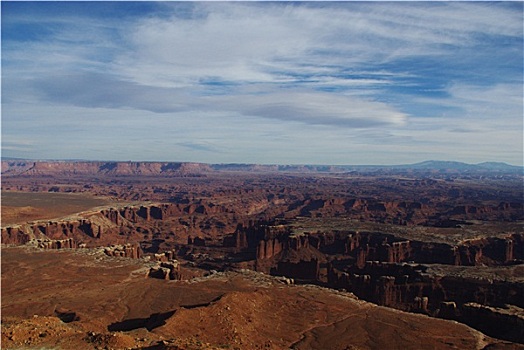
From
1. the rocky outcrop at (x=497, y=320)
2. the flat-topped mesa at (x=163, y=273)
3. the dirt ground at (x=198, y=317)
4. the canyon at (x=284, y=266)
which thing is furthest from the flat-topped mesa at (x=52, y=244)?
the rocky outcrop at (x=497, y=320)

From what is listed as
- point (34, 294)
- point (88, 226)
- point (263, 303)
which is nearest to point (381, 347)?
point (263, 303)

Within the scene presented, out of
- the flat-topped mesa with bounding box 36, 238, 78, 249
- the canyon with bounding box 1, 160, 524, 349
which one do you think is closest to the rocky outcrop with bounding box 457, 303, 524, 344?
the canyon with bounding box 1, 160, 524, 349

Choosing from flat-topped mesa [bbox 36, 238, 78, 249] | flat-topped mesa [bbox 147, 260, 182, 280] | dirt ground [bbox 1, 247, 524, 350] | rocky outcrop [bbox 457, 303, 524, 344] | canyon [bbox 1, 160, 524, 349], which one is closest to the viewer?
dirt ground [bbox 1, 247, 524, 350]

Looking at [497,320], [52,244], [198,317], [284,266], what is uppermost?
[198,317]

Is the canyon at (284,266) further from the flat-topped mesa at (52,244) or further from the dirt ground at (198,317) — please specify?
the flat-topped mesa at (52,244)

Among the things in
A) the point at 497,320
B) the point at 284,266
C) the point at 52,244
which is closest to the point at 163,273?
the point at 284,266

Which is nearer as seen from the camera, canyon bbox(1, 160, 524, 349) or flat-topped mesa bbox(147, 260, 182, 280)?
canyon bbox(1, 160, 524, 349)

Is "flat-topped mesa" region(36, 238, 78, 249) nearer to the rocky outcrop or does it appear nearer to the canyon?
the canyon

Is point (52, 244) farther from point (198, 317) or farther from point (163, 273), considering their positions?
point (198, 317)

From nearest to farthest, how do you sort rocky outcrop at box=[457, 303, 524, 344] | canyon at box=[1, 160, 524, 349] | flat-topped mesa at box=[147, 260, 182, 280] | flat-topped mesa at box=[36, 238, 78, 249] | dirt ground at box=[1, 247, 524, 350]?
dirt ground at box=[1, 247, 524, 350] → canyon at box=[1, 160, 524, 349] → rocky outcrop at box=[457, 303, 524, 344] → flat-topped mesa at box=[147, 260, 182, 280] → flat-topped mesa at box=[36, 238, 78, 249]

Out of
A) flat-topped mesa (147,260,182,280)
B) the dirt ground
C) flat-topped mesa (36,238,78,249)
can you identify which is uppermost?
the dirt ground
